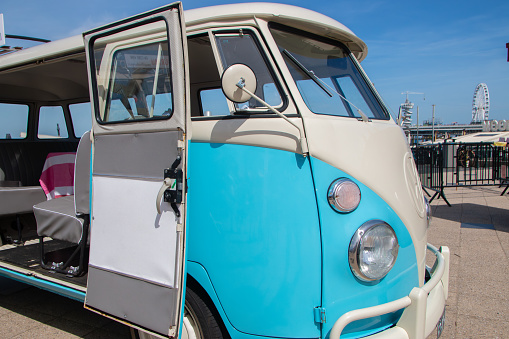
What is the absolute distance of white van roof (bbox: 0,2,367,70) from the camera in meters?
2.42

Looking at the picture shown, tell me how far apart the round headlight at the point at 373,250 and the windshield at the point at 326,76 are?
Result: 2.56 feet

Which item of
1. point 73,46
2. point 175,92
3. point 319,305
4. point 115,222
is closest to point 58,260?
point 115,222

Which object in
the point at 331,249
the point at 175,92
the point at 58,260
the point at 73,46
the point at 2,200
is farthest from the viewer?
the point at 2,200

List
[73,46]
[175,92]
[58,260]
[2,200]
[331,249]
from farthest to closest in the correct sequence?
1. [2,200]
2. [58,260]
3. [73,46]
4. [175,92]
5. [331,249]

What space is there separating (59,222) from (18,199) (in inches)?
70.3

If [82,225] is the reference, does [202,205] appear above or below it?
above

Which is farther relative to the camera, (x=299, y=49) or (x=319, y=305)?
(x=299, y=49)

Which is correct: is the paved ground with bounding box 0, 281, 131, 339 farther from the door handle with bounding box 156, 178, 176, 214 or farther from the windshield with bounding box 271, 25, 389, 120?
the windshield with bounding box 271, 25, 389, 120

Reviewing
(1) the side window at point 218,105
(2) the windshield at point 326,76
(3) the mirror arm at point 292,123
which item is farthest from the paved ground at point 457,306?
(3) the mirror arm at point 292,123

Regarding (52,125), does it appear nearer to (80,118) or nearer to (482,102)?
(80,118)

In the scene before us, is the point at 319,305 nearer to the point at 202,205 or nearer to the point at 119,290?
the point at 202,205

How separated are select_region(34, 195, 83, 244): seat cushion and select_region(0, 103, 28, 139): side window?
244 cm

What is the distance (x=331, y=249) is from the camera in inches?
84.5

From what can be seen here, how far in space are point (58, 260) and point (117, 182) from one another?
190cm
